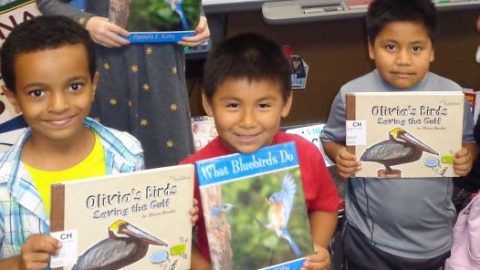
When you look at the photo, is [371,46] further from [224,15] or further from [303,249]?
[224,15]

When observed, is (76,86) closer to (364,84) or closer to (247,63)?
(247,63)

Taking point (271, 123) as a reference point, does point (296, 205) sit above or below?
below

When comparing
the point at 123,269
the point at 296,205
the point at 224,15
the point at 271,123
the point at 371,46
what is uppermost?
the point at 224,15

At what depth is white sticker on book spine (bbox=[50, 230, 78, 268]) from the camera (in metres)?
1.14

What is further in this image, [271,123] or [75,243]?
[271,123]

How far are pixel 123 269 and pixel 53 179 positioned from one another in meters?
0.24

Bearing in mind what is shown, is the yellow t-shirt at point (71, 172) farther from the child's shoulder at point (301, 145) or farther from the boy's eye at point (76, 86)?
the child's shoulder at point (301, 145)

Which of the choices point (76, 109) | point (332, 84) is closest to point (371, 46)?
point (76, 109)

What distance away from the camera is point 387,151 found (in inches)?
60.2

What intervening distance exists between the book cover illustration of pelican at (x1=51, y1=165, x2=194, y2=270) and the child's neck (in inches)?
6.4

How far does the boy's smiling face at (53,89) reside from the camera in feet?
3.91

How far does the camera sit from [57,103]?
46.8 inches

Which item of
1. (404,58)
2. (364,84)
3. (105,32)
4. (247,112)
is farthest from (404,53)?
(105,32)

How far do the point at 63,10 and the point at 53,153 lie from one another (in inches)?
19.0
